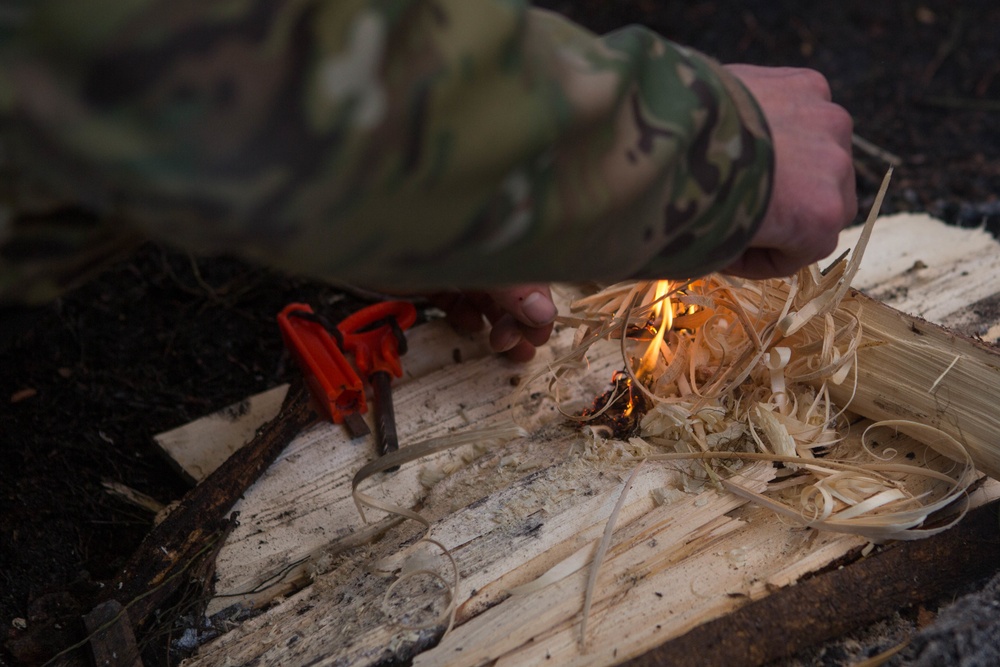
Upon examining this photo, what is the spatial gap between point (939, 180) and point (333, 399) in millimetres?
2851

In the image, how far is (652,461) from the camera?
1.66m

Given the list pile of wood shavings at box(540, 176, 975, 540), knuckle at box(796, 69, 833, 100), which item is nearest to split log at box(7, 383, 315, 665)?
pile of wood shavings at box(540, 176, 975, 540)

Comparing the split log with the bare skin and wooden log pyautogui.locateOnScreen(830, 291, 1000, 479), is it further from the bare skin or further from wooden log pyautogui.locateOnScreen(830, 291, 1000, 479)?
wooden log pyautogui.locateOnScreen(830, 291, 1000, 479)

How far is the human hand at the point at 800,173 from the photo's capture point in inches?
48.9

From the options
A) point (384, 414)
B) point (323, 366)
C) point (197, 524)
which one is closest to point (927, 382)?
point (384, 414)

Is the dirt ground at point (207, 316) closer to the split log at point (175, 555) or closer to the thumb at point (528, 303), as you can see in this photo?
the split log at point (175, 555)

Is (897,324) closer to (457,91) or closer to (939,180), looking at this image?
(457,91)

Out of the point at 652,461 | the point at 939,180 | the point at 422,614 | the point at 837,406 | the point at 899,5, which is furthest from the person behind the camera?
the point at 899,5

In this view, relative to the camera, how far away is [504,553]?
154cm

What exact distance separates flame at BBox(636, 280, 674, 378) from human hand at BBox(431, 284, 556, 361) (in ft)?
0.76

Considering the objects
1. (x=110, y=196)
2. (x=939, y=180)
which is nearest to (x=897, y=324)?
(x=110, y=196)

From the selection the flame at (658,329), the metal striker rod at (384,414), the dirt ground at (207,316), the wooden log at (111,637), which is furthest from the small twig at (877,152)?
the wooden log at (111,637)

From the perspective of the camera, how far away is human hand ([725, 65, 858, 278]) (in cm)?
124

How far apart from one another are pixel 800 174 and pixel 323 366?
109cm
